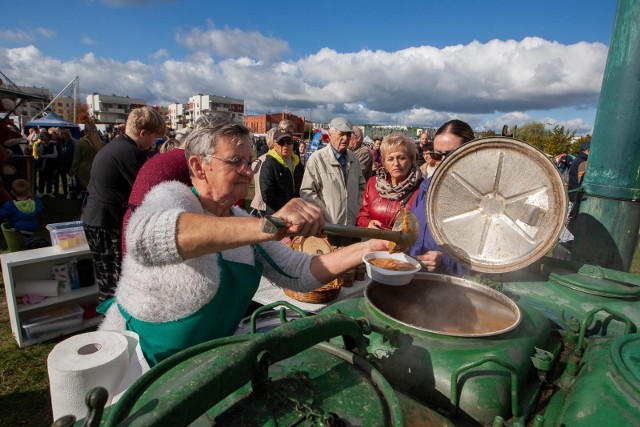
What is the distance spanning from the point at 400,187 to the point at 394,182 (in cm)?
11

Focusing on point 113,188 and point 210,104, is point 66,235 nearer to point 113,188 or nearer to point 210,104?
point 113,188

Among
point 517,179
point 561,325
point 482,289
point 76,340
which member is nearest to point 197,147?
point 76,340

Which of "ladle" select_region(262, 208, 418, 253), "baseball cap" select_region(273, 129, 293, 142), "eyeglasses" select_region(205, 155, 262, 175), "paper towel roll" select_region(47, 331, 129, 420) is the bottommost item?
"paper towel roll" select_region(47, 331, 129, 420)

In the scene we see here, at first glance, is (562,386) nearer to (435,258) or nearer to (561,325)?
(561,325)

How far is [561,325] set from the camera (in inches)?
66.4

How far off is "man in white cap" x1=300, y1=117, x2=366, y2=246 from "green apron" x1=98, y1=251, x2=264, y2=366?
2.97 metres

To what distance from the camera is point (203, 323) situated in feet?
5.36

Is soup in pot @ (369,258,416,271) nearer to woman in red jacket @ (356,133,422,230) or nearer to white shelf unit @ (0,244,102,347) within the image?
woman in red jacket @ (356,133,422,230)

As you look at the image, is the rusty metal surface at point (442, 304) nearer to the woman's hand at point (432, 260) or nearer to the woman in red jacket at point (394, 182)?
the woman's hand at point (432, 260)

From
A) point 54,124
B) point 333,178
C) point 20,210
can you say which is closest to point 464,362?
point 333,178

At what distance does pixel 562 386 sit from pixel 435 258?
0.97 metres

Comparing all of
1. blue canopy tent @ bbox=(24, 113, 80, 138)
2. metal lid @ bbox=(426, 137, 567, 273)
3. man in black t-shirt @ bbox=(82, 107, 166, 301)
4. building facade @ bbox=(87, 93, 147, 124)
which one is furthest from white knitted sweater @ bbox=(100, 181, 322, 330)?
building facade @ bbox=(87, 93, 147, 124)

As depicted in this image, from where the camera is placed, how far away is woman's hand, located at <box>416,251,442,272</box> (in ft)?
7.11

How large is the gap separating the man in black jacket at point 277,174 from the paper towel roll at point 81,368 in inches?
136
